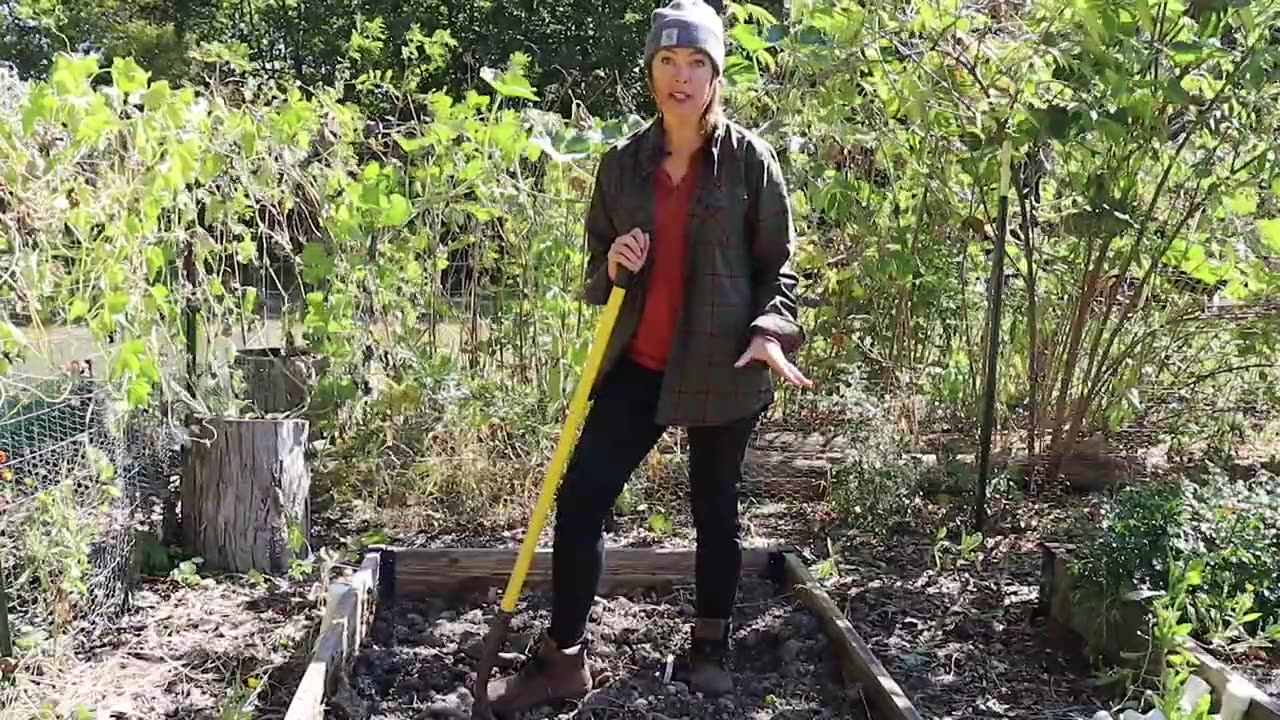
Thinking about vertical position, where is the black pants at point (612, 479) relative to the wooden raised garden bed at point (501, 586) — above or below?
above

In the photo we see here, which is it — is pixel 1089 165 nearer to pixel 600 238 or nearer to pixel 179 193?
pixel 600 238

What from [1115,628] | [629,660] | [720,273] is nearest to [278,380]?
[629,660]

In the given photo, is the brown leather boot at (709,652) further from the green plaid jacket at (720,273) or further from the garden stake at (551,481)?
the green plaid jacket at (720,273)

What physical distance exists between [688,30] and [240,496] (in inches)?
86.0

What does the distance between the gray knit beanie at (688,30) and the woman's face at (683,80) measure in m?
0.02

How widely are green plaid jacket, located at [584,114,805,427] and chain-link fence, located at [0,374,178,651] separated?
1.49 metres

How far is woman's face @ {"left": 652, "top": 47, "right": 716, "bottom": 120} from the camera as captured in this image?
2.46 m

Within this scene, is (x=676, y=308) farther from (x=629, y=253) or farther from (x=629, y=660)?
(x=629, y=660)

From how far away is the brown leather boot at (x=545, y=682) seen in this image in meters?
2.69

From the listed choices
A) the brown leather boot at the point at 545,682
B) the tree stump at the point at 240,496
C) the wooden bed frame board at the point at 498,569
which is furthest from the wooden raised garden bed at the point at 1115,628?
the tree stump at the point at 240,496

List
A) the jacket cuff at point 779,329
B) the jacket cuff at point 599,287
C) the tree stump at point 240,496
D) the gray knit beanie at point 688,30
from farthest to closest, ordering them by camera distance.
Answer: the tree stump at point 240,496
the jacket cuff at point 599,287
the jacket cuff at point 779,329
the gray knit beanie at point 688,30

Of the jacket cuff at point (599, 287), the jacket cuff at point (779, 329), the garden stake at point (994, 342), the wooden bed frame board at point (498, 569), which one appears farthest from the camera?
the garden stake at point (994, 342)

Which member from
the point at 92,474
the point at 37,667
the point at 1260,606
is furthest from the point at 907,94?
the point at 37,667

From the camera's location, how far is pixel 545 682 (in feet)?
8.93
